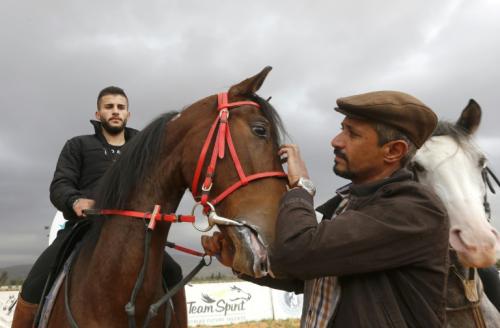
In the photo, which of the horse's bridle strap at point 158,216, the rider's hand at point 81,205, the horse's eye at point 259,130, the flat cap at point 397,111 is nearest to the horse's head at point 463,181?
the flat cap at point 397,111

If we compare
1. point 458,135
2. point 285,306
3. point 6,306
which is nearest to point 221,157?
point 458,135

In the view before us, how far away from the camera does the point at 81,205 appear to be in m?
3.39

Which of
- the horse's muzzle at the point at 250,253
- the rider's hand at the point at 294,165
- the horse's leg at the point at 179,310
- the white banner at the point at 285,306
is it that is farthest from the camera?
the white banner at the point at 285,306

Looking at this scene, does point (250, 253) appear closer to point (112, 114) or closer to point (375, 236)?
point (375, 236)

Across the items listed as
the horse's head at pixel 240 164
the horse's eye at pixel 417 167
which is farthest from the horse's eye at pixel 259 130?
the horse's eye at pixel 417 167

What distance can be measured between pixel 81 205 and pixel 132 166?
641 mm

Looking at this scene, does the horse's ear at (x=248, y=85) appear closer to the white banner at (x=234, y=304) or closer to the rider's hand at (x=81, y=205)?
the rider's hand at (x=81, y=205)

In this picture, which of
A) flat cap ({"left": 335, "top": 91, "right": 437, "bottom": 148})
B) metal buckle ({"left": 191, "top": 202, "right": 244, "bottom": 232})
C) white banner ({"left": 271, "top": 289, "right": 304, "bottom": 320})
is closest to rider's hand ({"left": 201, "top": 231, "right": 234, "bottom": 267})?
metal buckle ({"left": 191, "top": 202, "right": 244, "bottom": 232})

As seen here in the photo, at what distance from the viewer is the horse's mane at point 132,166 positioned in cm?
309

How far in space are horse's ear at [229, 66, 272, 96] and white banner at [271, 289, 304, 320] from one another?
41.7ft

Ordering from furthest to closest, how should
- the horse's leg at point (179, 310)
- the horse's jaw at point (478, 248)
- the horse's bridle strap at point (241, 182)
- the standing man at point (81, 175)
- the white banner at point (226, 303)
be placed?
the white banner at point (226, 303), the horse's leg at point (179, 310), the standing man at point (81, 175), the horse's bridle strap at point (241, 182), the horse's jaw at point (478, 248)

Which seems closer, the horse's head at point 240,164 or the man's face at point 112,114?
the horse's head at point 240,164

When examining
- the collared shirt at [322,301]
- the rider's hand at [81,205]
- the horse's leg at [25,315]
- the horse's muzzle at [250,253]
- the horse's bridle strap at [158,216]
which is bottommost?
the horse's leg at [25,315]

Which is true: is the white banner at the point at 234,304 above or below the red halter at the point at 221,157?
below
